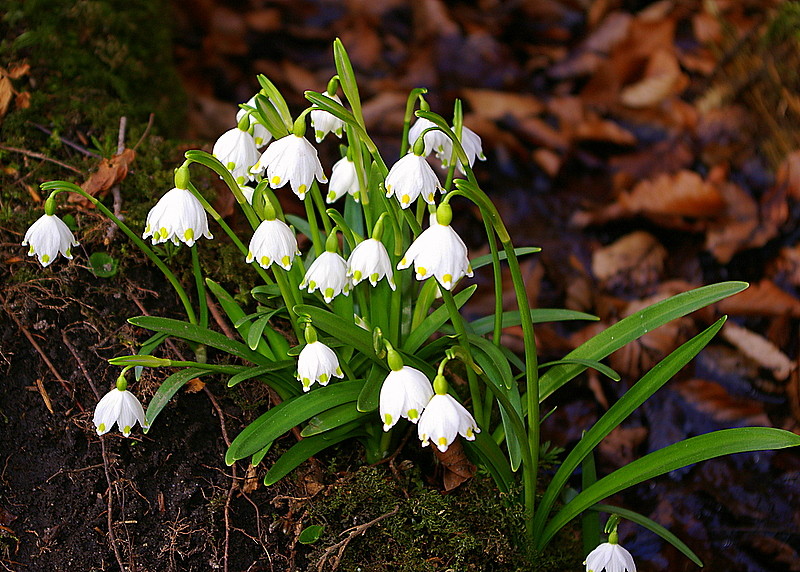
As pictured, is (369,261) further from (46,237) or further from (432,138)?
(46,237)

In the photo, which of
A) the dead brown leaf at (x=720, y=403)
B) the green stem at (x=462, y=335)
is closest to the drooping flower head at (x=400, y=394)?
the green stem at (x=462, y=335)

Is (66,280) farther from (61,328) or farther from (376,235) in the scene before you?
(376,235)

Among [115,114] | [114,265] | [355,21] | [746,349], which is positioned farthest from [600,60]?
[114,265]

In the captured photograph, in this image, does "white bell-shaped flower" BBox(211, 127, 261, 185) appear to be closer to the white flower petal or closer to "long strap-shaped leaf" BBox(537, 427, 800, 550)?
the white flower petal

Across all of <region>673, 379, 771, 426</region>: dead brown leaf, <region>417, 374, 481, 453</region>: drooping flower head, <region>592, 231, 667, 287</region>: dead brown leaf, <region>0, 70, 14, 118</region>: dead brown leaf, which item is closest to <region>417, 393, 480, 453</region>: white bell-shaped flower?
<region>417, 374, 481, 453</region>: drooping flower head

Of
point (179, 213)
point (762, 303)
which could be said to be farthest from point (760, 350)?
point (179, 213)

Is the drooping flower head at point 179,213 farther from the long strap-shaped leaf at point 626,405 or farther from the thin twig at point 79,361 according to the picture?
the long strap-shaped leaf at point 626,405
